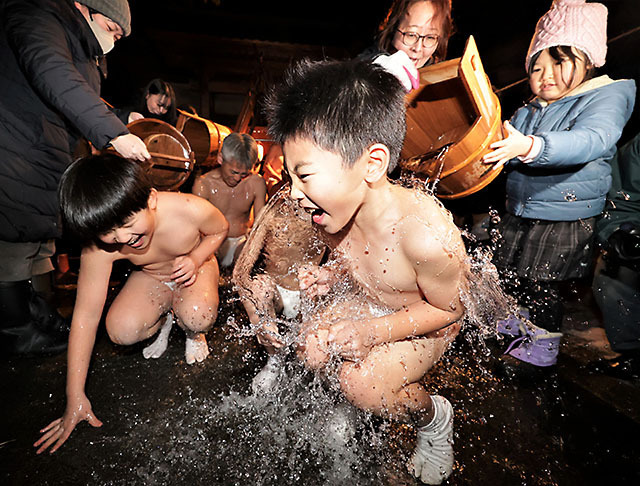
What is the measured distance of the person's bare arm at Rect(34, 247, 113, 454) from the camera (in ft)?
5.77

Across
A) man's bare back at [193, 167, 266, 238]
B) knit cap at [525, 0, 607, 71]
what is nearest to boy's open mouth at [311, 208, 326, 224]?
knit cap at [525, 0, 607, 71]

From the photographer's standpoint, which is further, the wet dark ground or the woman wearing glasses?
the woman wearing glasses

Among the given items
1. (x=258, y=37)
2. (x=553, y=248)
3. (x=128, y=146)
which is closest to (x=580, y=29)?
(x=553, y=248)

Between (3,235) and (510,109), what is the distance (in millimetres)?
4938

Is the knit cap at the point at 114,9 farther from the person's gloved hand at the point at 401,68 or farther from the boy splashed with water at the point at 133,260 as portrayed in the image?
the person's gloved hand at the point at 401,68

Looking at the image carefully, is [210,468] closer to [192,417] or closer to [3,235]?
[192,417]

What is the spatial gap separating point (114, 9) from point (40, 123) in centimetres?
103

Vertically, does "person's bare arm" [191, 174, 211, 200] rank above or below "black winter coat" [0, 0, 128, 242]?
below

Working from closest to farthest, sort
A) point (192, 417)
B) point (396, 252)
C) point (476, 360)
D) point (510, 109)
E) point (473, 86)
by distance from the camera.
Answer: point (473, 86), point (396, 252), point (192, 417), point (476, 360), point (510, 109)

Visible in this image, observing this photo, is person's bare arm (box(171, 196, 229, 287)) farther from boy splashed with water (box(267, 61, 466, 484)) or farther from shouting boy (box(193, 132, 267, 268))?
shouting boy (box(193, 132, 267, 268))

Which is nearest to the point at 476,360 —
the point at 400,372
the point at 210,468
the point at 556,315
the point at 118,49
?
the point at 556,315

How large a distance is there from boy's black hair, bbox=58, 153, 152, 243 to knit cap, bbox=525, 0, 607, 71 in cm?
272

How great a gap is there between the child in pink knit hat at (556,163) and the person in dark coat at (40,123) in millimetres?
2530

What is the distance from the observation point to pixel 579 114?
198 centimetres
